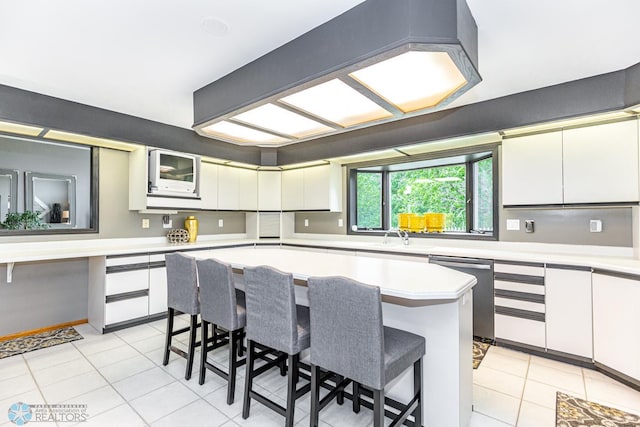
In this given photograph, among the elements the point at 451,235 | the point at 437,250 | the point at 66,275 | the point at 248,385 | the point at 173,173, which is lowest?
the point at 248,385

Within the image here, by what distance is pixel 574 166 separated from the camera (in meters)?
2.78

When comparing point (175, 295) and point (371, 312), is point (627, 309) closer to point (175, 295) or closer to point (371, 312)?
point (371, 312)

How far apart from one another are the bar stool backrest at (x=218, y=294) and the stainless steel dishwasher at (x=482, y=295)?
227cm

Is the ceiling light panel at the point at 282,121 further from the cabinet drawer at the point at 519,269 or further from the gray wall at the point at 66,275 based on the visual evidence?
the gray wall at the point at 66,275

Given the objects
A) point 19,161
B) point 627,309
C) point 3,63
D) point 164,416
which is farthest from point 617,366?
point 19,161

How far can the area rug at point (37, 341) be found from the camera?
2.93m

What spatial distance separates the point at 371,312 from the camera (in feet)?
4.69

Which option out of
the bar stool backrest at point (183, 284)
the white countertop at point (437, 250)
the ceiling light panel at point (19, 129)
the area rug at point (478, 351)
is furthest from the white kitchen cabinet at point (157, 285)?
the area rug at point (478, 351)

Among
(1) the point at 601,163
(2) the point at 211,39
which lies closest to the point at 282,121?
(2) the point at 211,39

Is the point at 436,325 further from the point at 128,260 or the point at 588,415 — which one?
the point at 128,260

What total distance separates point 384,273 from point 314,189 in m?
2.96

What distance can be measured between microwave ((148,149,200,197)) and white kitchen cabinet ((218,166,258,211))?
0.51 m

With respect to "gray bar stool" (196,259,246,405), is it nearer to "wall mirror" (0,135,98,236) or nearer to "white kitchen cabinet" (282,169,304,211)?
"wall mirror" (0,135,98,236)

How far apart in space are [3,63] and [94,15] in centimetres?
121
